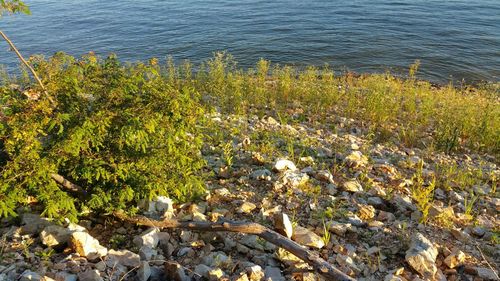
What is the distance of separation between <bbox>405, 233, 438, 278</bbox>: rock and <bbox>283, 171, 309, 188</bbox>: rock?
2008mm

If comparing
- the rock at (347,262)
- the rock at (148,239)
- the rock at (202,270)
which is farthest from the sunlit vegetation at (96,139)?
the rock at (347,262)

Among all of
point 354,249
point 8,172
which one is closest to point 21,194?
point 8,172

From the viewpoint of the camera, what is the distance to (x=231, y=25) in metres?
24.6

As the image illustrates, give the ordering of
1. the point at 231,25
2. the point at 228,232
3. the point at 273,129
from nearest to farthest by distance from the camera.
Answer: the point at 228,232 → the point at 273,129 → the point at 231,25

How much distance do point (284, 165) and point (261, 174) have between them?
0.47 meters

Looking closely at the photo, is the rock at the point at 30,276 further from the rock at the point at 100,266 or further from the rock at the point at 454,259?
the rock at the point at 454,259

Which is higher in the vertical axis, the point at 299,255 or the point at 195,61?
the point at 299,255

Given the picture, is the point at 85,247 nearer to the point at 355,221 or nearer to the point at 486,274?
the point at 355,221

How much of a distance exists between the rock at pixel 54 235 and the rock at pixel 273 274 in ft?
7.42

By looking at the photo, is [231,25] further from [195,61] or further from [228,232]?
[228,232]

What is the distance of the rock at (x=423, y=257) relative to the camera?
15.5 ft

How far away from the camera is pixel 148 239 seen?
194 inches

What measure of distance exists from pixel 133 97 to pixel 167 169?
3.36 feet

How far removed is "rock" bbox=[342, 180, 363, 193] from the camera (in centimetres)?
651
